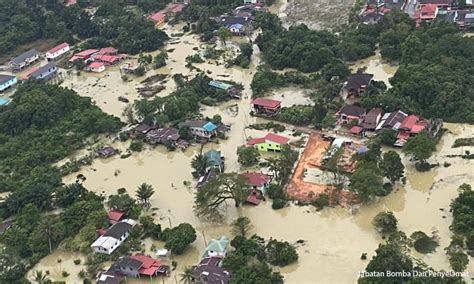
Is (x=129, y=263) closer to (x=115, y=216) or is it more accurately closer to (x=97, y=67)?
(x=115, y=216)

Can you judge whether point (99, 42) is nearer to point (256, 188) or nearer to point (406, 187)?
point (256, 188)

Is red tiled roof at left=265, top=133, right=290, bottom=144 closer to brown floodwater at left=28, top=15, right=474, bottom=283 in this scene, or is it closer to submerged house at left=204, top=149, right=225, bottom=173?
brown floodwater at left=28, top=15, right=474, bottom=283

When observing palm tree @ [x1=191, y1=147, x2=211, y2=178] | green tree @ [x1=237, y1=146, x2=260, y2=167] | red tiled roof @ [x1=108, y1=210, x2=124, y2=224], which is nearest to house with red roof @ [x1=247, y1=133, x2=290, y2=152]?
green tree @ [x1=237, y1=146, x2=260, y2=167]

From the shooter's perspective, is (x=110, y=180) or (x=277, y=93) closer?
(x=110, y=180)

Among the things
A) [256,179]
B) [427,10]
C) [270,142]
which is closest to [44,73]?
[270,142]

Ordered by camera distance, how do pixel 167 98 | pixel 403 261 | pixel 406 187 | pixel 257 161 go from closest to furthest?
pixel 403 261, pixel 406 187, pixel 257 161, pixel 167 98

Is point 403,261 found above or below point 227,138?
above

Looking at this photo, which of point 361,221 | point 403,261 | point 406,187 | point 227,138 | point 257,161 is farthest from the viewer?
point 227,138

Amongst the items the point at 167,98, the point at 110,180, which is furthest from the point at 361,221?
the point at 167,98
